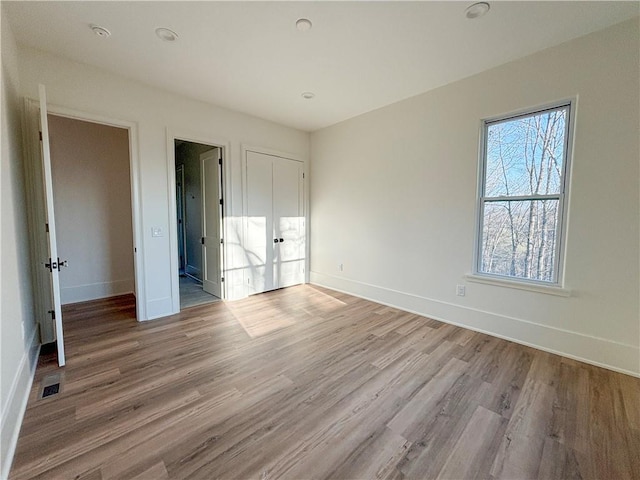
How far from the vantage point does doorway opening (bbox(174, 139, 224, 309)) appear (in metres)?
4.15

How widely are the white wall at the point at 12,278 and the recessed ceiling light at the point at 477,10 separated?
338 centimetres

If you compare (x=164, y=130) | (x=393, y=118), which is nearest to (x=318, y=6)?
(x=393, y=118)

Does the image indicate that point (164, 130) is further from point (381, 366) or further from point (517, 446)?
point (517, 446)

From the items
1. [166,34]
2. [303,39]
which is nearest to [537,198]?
[303,39]

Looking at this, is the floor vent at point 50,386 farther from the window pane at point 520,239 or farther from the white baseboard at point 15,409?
the window pane at point 520,239

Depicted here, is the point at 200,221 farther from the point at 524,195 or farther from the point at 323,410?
the point at 524,195

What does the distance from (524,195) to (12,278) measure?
4.39 meters

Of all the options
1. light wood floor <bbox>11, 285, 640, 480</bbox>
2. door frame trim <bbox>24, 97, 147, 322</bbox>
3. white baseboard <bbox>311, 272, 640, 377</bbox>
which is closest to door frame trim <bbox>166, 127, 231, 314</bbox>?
door frame trim <bbox>24, 97, 147, 322</bbox>

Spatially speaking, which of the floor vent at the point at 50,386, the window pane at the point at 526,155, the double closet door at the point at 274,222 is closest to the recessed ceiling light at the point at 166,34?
the double closet door at the point at 274,222

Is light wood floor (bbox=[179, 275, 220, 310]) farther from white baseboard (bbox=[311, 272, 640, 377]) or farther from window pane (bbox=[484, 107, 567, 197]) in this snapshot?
window pane (bbox=[484, 107, 567, 197])

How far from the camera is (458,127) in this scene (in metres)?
3.12

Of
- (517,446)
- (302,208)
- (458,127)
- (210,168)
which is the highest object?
(458,127)

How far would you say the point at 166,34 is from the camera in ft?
7.59

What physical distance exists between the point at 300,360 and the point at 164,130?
318 cm
